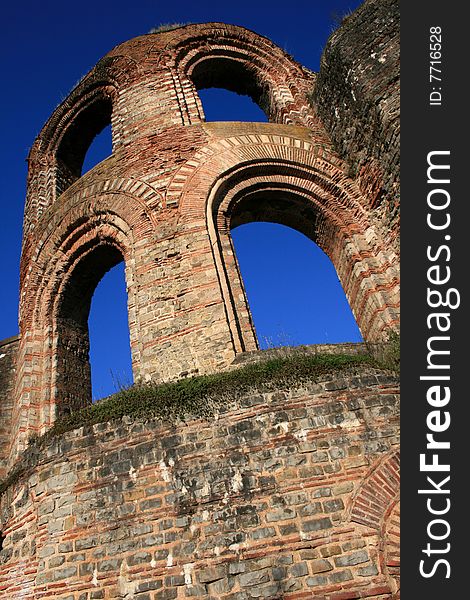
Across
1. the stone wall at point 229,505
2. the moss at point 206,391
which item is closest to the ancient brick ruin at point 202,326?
the stone wall at point 229,505

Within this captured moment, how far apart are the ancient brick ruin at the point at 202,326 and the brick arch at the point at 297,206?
1.2 inches

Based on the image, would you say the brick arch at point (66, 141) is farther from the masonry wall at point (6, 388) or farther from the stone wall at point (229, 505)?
the stone wall at point (229, 505)

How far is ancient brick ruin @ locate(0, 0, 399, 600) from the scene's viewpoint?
165 inches

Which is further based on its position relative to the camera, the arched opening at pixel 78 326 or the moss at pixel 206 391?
the arched opening at pixel 78 326

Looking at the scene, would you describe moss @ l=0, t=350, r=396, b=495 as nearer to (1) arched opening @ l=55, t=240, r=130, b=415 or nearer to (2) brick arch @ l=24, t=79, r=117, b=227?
Result: (1) arched opening @ l=55, t=240, r=130, b=415

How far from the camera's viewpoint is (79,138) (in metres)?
11.1

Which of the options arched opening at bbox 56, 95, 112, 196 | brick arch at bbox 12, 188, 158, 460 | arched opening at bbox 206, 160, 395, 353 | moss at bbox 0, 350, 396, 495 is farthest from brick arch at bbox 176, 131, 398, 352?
arched opening at bbox 56, 95, 112, 196

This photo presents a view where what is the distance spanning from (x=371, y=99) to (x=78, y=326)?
5763 millimetres

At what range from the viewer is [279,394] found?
16.0 feet

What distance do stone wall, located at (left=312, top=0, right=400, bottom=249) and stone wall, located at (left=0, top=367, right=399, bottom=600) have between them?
3364 millimetres

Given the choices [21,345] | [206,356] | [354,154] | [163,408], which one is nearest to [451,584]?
[163,408]

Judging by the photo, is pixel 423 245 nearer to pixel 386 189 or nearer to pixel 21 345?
pixel 386 189

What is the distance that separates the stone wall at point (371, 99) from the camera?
6926 mm

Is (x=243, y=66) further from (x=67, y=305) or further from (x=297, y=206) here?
(x=67, y=305)
